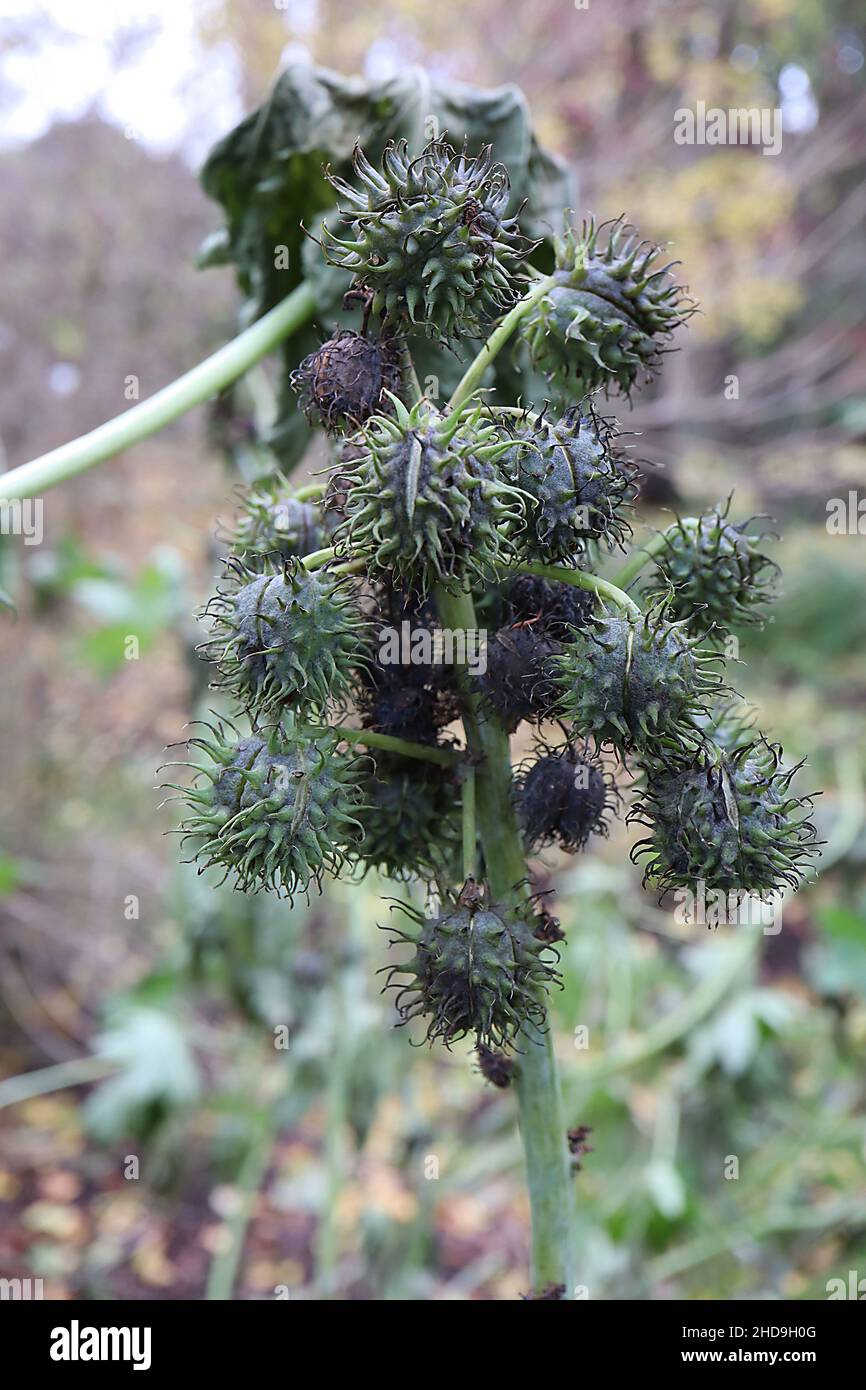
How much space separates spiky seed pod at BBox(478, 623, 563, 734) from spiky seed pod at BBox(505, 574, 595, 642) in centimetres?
2

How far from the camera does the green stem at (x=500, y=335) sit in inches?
41.2

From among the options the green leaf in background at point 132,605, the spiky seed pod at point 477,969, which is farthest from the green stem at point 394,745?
the green leaf in background at point 132,605

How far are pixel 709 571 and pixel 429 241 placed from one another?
45 cm

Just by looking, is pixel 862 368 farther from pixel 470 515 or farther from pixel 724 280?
pixel 470 515

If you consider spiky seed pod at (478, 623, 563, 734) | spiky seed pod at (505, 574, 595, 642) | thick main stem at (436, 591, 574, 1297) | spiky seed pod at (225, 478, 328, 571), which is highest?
spiky seed pod at (225, 478, 328, 571)

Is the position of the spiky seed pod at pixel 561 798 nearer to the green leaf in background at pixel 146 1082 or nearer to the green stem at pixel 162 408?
the green stem at pixel 162 408

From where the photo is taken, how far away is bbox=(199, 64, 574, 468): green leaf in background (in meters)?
1.59

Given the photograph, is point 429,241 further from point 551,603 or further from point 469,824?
point 469,824

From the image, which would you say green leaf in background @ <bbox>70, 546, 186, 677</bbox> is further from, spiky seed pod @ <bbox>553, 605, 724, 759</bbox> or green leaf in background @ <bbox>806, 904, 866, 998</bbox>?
spiky seed pod @ <bbox>553, 605, 724, 759</bbox>

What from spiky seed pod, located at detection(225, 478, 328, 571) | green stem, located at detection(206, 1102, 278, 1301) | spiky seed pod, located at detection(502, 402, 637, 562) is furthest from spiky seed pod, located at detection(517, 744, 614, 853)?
green stem, located at detection(206, 1102, 278, 1301)

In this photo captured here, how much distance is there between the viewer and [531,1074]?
121 centimetres

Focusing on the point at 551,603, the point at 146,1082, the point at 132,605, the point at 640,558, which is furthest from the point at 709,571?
the point at 132,605
